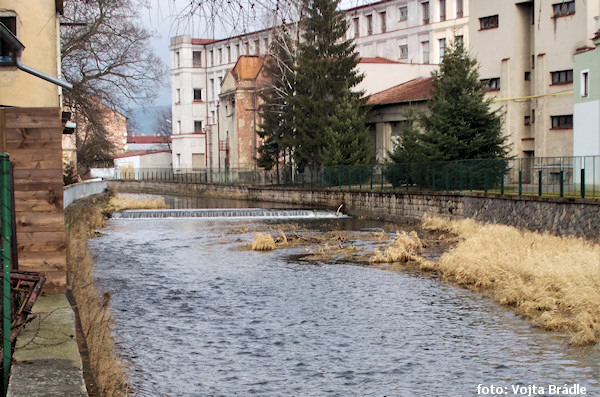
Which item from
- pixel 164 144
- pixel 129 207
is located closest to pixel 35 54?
pixel 129 207

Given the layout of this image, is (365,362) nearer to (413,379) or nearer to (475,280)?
(413,379)

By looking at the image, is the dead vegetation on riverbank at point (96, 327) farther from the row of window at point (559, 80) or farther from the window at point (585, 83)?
the row of window at point (559, 80)

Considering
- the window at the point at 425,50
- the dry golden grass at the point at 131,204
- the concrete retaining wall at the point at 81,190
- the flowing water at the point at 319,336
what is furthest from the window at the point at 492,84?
the flowing water at the point at 319,336

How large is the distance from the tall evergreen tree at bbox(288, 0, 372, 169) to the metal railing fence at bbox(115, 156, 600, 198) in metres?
1.50

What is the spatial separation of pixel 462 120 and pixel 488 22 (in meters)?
13.8

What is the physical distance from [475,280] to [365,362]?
746 centimetres

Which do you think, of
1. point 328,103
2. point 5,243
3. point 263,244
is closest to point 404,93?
point 328,103

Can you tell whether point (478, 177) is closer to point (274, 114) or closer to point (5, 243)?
point (5, 243)

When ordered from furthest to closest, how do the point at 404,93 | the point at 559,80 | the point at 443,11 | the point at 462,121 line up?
the point at 443,11 < the point at 404,93 < the point at 559,80 < the point at 462,121

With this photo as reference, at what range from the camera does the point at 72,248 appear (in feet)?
60.5

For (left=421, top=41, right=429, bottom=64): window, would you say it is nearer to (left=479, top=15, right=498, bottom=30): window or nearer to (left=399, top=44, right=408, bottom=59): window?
(left=399, top=44, right=408, bottom=59): window

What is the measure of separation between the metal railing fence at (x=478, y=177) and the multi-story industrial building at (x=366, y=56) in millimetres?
7484

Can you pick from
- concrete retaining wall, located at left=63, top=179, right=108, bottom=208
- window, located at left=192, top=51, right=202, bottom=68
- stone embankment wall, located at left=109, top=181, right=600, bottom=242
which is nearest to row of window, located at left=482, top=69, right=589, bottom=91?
stone embankment wall, located at left=109, top=181, right=600, bottom=242

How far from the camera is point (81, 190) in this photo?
44062mm
